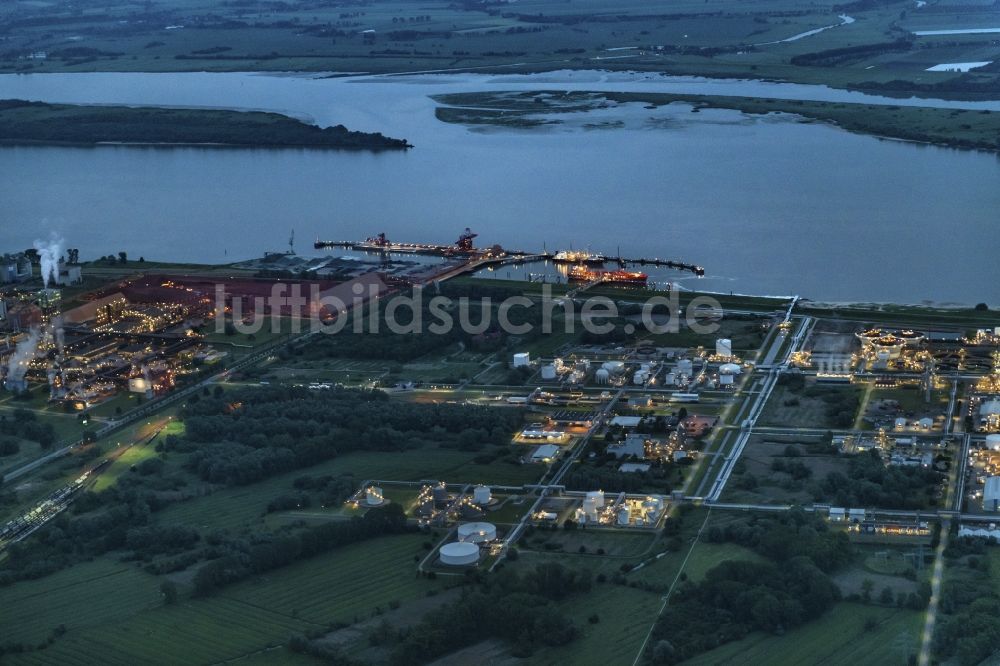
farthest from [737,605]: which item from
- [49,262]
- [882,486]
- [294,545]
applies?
[49,262]

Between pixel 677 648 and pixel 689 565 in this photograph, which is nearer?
pixel 677 648

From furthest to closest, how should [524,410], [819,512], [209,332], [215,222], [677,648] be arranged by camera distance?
[215,222]
[209,332]
[524,410]
[819,512]
[677,648]

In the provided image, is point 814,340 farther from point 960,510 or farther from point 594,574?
point 594,574

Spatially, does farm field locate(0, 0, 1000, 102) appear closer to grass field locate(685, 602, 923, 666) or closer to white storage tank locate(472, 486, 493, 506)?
white storage tank locate(472, 486, 493, 506)

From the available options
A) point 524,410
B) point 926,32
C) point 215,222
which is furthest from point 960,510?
point 926,32

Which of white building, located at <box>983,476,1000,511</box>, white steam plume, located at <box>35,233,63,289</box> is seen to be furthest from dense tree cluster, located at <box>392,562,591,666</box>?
white steam plume, located at <box>35,233,63,289</box>

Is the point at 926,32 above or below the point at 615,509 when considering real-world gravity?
above

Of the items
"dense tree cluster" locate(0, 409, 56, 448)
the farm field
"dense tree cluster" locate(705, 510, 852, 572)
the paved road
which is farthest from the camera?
the farm field
